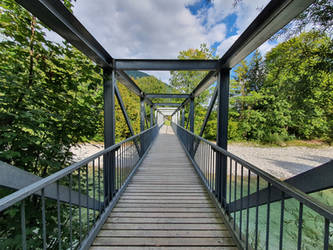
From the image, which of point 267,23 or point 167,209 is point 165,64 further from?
point 167,209

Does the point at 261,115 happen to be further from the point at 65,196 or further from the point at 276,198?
the point at 65,196

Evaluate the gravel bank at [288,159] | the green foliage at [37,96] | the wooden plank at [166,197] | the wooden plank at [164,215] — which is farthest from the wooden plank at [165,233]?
the gravel bank at [288,159]

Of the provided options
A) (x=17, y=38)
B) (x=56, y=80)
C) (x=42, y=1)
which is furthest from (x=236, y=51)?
(x=17, y=38)

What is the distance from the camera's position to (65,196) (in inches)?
58.5

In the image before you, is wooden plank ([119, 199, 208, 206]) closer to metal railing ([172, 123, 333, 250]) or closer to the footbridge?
the footbridge

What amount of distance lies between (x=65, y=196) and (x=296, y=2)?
272cm

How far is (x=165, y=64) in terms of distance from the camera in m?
2.92

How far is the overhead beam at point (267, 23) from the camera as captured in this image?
121 cm

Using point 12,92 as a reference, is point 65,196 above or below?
below

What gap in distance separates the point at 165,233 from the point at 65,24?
2606mm

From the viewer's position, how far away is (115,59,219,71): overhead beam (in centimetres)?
269

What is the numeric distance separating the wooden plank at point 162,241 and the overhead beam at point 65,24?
94.2 inches

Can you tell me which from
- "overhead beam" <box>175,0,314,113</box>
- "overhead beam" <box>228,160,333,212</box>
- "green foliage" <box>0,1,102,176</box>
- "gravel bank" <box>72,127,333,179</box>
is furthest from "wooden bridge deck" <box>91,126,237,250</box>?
"gravel bank" <box>72,127,333,179</box>

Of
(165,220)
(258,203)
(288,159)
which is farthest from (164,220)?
(288,159)
